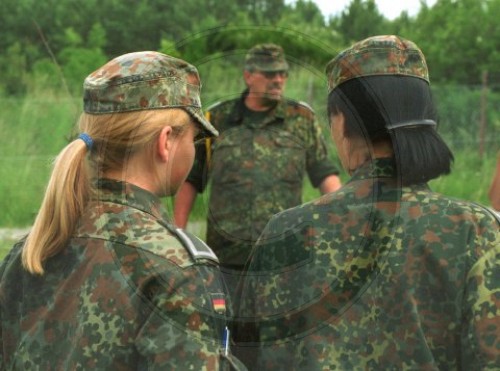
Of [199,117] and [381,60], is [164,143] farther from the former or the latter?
[381,60]

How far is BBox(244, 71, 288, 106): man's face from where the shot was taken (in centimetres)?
549

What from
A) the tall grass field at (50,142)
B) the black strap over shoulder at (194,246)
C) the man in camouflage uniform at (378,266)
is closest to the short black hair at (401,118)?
the man in camouflage uniform at (378,266)

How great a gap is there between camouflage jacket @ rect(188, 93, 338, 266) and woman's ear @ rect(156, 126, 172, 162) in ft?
9.03

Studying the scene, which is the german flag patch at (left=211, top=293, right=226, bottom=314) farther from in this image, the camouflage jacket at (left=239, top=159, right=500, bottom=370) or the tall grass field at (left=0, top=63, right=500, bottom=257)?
the tall grass field at (left=0, top=63, right=500, bottom=257)

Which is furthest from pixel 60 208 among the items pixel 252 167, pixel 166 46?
pixel 166 46

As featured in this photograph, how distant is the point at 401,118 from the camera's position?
2.32 metres

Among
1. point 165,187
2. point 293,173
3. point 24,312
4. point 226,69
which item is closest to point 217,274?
point 165,187

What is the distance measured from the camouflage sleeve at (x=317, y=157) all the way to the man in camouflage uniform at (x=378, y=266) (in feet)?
9.62

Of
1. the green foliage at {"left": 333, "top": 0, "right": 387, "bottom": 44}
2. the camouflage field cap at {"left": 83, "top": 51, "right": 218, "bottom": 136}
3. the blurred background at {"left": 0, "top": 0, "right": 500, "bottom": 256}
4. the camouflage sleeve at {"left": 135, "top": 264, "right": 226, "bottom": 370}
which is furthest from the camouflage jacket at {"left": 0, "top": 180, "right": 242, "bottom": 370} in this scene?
the green foliage at {"left": 333, "top": 0, "right": 387, "bottom": 44}

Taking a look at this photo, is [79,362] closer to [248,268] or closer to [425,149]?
[248,268]

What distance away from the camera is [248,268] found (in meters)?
2.47

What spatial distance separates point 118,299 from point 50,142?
36.4 ft

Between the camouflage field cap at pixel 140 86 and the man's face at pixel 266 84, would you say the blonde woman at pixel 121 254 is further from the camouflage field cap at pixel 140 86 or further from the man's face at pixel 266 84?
the man's face at pixel 266 84

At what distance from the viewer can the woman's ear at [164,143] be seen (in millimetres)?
2219
